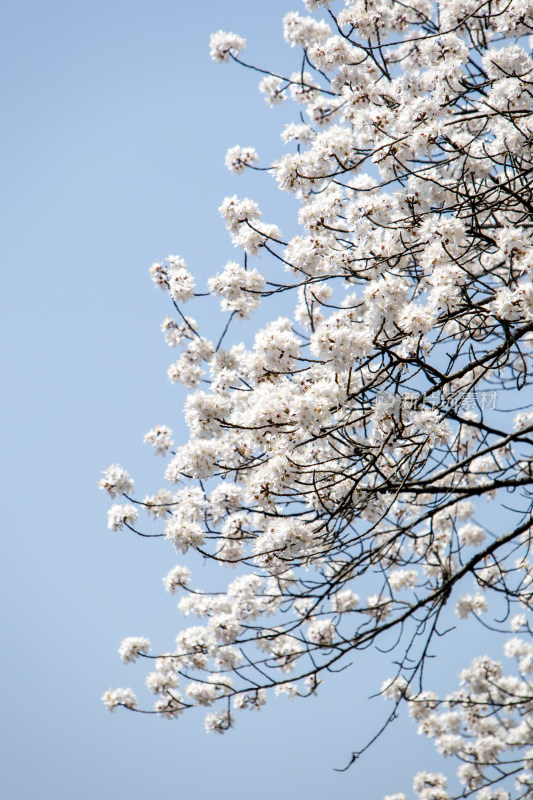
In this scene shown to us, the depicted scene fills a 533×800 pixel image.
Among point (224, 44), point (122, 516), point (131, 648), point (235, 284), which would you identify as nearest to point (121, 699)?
point (131, 648)

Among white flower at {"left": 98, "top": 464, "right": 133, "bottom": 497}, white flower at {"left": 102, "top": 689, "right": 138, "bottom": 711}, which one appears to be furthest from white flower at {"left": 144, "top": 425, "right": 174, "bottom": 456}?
white flower at {"left": 102, "top": 689, "right": 138, "bottom": 711}

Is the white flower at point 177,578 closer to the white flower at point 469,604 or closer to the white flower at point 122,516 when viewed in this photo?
the white flower at point 122,516

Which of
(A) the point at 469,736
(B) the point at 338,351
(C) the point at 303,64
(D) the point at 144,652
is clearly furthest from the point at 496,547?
(A) the point at 469,736

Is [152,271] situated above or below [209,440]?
above

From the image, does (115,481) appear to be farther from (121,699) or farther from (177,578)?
(121,699)

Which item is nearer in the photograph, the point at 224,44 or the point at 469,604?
the point at 224,44

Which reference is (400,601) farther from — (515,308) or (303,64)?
(303,64)

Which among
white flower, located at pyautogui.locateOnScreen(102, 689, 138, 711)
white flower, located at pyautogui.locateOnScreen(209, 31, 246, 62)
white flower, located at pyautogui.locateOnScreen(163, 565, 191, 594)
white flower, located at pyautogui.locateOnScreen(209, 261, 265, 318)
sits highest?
white flower, located at pyautogui.locateOnScreen(209, 31, 246, 62)

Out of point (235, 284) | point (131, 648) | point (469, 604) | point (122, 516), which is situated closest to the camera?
point (235, 284)

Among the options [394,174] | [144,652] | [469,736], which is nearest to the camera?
[394,174]

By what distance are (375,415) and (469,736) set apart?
788 cm

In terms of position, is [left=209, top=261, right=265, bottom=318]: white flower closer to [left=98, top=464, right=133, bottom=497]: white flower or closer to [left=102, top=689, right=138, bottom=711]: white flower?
[left=98, top=464, right=133, bottom=497]: white flower

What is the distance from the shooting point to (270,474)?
14.0 ft

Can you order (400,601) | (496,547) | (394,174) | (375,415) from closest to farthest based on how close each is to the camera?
(375,415)
(394,174)
(496,547)
(400,601)
